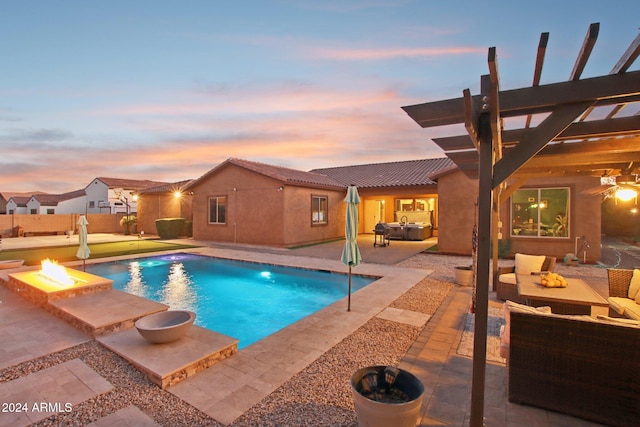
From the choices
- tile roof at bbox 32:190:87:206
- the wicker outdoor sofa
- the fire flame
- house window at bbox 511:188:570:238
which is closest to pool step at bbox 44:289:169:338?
the fire flame

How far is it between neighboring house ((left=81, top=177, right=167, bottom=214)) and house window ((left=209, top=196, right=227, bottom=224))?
18390 millimetres

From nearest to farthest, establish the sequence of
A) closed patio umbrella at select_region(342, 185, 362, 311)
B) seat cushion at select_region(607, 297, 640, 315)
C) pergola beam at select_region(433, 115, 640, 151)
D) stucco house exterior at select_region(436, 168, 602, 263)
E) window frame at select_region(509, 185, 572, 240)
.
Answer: pergola beam at select_region(433, 115, 640, 151), seat cushion at select_region(607, 297, 640, 315), closed patio umbrella at select_region(342, 185, 362, 311), stucco house exterior at select_region(436, 168, 602, 263), window frame at select_region(509, 185, 572, 240)

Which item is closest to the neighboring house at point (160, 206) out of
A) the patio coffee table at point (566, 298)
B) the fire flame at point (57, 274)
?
the fire flame at point (57, 274)

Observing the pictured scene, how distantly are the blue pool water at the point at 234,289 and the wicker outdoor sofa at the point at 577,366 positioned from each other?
15.7ft

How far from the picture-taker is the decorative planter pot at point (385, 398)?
2.33 m

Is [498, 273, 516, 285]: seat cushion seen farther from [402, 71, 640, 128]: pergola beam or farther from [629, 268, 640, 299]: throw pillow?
[402, 71, 640, 128]: pergola beam

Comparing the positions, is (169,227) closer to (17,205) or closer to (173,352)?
(173,352)

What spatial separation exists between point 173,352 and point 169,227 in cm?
1826

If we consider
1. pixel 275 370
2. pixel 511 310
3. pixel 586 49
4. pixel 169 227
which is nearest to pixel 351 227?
pixel 275 370

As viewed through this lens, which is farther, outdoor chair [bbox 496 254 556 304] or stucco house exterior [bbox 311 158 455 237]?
stucco house exterior [bbox 311 158 455 237]

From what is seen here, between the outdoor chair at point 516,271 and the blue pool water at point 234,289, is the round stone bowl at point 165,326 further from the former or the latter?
the outdoor chair at point 516,271

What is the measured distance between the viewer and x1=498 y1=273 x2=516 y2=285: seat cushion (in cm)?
669

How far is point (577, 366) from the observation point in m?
2.88

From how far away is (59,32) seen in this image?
904 cm
